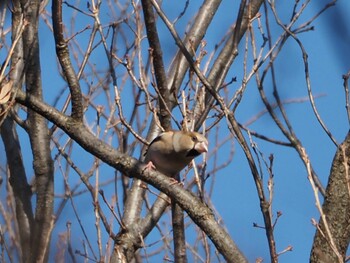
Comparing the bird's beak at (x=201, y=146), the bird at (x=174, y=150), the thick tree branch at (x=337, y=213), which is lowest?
the thick tree branch at (x=337, y=213)

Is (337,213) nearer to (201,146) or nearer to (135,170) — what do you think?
(135,170)

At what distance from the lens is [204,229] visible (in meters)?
2.88

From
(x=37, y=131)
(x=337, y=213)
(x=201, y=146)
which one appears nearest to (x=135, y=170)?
(x=337, y=213)

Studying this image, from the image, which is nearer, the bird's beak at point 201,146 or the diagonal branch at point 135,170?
the diagonal branch at point 135,170

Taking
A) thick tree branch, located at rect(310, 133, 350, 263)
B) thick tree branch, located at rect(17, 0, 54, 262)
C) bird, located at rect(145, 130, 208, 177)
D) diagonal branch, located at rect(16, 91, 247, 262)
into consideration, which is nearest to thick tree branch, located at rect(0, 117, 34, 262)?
thick tree branch, located at rect(17, 0, 54, 262)

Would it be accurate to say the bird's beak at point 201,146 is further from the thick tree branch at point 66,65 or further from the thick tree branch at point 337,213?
the thick tree branch at point 337,213

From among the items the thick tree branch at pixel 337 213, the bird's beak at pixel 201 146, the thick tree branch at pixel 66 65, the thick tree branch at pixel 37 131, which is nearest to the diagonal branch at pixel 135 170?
the thick tree branch at pixel 66 65

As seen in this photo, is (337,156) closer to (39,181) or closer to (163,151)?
(163,151)

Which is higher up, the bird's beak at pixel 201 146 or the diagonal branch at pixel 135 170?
the bird's beak at pixel 201 146

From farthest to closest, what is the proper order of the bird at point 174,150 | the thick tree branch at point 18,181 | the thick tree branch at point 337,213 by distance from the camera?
the bird at point 174,150 < the thick tree branch at point 18,181 < the thick tree branch at point 337,213

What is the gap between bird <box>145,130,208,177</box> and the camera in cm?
424

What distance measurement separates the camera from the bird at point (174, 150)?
167 inches

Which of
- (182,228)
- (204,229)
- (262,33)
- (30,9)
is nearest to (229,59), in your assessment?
(262,33)

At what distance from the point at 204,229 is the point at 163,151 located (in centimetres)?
155
